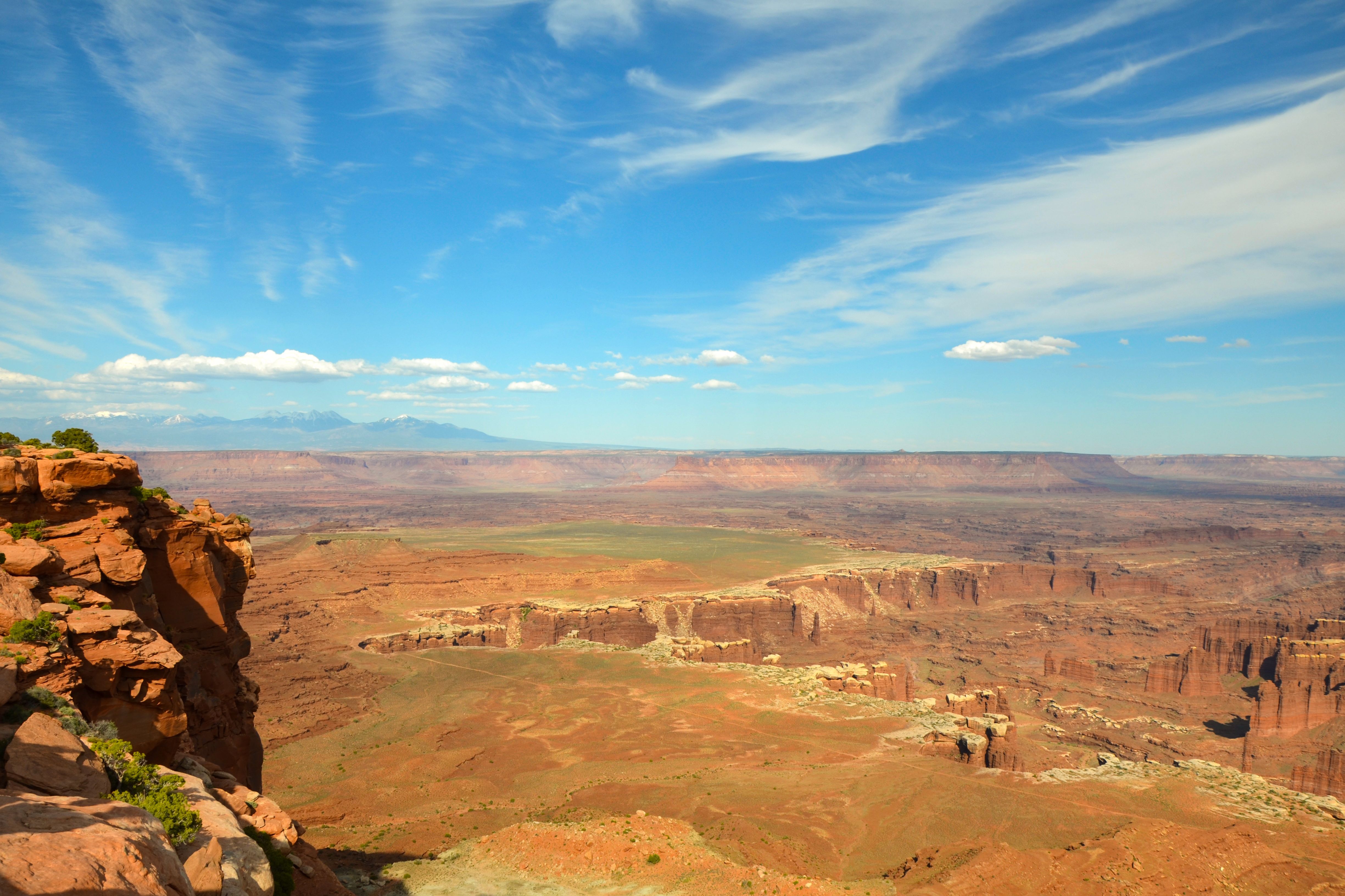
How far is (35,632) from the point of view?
43.3 ft

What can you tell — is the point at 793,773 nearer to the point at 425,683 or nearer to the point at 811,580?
the point at 425,683

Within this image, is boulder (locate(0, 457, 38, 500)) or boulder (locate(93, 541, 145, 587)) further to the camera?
boulder (locate(93, 541, 145, 587))

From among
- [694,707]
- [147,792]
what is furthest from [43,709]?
[694,707]

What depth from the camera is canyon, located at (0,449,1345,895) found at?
2027 cm

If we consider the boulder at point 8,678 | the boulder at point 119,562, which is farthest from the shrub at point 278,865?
the boulder at point 119,562

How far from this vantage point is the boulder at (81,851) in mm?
7355

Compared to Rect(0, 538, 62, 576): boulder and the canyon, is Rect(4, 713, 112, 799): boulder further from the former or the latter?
Rect(0, 538, 62, 576): boulder

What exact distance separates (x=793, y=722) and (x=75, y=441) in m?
41.0

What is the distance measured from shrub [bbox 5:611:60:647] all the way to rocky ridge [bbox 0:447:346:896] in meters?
0.03

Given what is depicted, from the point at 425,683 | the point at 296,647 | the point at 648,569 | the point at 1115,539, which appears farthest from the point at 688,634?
the point at 1115,539

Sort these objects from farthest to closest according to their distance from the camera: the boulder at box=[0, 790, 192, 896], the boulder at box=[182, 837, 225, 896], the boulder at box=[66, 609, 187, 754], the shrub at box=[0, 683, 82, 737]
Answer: the boulder at box=[66, 609, 187, 754], the shrub at box=[0, 683, 82, 737], the boulder at box=[182, 837, 225, 896], the boulder at box=[0, 790, 192, 896]

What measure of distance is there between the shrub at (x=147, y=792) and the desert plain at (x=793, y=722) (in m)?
14.2

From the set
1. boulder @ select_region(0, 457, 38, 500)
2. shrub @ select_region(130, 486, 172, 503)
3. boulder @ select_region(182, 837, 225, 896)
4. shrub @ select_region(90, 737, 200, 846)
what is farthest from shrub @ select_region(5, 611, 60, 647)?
boulder @ select_region(182, 837, 225, 896)

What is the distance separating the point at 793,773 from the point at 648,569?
70830 millimetres
